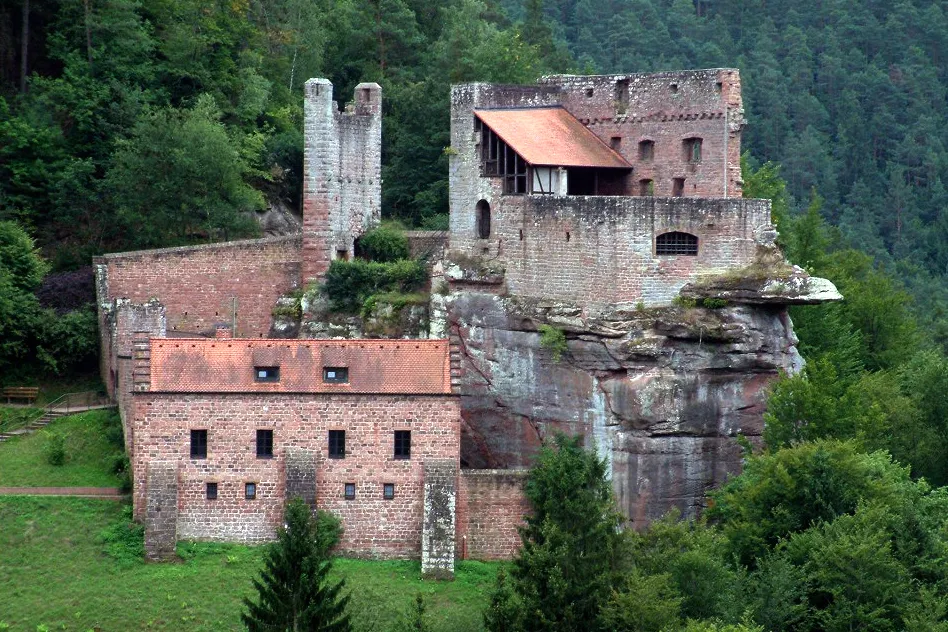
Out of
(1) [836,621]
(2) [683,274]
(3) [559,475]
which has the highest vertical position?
(2) [683,274]

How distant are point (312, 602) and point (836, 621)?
43.8 feet

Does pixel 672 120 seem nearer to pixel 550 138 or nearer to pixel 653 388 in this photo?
pixel 550 138

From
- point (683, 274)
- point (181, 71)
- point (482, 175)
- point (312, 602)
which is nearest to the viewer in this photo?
point (312, 602)

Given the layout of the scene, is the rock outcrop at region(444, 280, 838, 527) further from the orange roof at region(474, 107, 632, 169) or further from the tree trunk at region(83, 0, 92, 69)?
the tree trunk at region(83, 0, 92, 69)

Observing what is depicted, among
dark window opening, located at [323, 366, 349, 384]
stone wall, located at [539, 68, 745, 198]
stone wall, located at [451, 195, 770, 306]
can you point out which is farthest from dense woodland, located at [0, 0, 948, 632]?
stone wall, located at [539, 68, 745, 198]

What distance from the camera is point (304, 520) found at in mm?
52312

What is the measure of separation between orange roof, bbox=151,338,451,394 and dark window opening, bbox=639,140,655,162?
13.1 metres

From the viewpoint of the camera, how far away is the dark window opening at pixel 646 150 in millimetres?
65188

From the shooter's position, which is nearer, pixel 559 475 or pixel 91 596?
pixel 91 596

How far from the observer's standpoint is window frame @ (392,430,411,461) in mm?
54781

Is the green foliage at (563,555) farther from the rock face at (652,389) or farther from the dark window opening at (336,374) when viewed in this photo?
the dark window opening at (336,374)

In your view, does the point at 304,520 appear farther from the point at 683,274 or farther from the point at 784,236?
the point at 784,236

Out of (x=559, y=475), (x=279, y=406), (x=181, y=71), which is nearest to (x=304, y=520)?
(x=279, y=406)

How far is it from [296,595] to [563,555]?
289 inches
